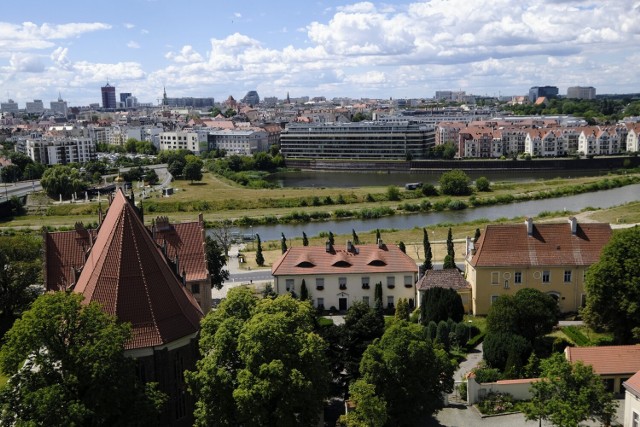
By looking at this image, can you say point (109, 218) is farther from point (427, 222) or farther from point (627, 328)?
point (427, 222)

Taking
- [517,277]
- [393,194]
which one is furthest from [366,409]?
[393,194]

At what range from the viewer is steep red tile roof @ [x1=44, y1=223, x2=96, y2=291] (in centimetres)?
3189

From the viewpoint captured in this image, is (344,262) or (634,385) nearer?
(634,385)

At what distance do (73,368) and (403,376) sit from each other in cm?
1031

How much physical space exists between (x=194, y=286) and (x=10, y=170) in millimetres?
82175

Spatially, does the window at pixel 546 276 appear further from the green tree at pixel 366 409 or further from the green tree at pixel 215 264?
the green tree at pixel 215 264

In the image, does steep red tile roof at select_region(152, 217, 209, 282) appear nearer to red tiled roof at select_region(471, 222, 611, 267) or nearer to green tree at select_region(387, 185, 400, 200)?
red tiled roof at select_region(471, 222, 611, 267)

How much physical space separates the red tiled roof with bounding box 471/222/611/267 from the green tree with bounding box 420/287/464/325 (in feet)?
9.96

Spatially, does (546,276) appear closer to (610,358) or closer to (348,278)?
(610,358)

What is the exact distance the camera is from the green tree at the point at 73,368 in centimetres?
1805

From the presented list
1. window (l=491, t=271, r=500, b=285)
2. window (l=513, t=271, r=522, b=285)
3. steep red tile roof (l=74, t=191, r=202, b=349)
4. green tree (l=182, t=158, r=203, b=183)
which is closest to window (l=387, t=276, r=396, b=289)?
window (l=491, t=271, r=500, b=285)

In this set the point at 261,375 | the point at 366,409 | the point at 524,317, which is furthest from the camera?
the point at 524,317

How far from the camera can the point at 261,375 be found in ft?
62.8

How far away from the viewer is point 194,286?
3369cm
